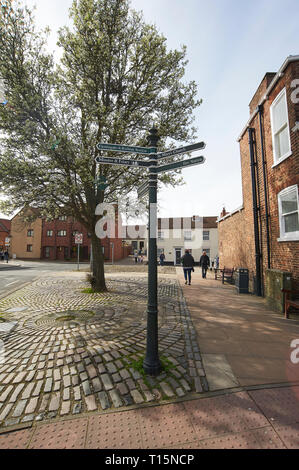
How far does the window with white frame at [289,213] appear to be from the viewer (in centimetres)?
666

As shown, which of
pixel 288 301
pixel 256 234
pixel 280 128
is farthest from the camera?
pixel 256 234

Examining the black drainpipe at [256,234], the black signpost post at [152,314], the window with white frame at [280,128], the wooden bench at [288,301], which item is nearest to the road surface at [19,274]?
the black signpost post at [152,314]

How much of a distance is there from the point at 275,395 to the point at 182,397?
1220 mm

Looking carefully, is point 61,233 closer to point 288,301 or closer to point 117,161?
point 288,301

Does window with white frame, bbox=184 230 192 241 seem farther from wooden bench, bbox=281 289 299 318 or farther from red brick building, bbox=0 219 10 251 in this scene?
red brick building, bbox=0 219 10 251

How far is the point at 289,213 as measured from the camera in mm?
6922

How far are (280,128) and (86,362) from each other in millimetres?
8819

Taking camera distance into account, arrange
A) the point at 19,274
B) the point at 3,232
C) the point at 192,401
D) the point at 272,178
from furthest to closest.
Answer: the point at 3,232 → the point at 19,274 → the point at 272,178 → the point at 192,401

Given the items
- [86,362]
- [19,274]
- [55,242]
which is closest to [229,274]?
[86,362]

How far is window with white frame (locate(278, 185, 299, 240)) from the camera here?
6.66 meters

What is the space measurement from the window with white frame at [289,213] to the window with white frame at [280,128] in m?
1.18

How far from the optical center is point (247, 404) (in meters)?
2.60

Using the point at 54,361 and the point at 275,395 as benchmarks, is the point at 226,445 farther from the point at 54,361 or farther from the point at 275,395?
the point at 54,361
